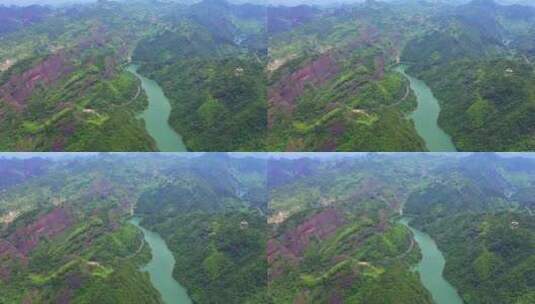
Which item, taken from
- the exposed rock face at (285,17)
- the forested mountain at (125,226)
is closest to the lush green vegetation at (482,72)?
the exposed rock face at (285,17)

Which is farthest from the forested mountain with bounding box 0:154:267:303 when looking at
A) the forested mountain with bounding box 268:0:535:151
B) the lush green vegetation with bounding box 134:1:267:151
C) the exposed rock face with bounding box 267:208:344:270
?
the forested mountain with bounding box 268:0:535:151

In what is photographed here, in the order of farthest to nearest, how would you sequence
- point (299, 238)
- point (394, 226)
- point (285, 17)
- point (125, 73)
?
point (285, 17) < point (125, 73) < point (394, 226) < point (299, 238)

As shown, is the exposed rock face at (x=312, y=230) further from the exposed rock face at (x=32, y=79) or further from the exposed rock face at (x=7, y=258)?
the exposed rock face at (x=32, y=79)

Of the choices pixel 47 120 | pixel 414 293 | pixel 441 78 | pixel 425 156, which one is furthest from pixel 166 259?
pixel 441 78

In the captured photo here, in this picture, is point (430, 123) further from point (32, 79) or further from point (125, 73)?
point (32, 79)

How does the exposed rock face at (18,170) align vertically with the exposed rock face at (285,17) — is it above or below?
below

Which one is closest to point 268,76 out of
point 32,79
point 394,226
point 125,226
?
point 394,226
